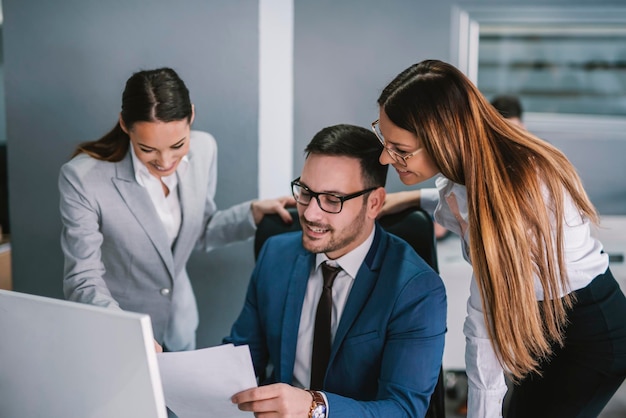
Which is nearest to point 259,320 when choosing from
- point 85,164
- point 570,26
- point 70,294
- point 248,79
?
point 70,294

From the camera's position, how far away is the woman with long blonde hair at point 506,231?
4.25 ft

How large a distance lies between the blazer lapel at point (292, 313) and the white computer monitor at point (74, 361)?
677 mm

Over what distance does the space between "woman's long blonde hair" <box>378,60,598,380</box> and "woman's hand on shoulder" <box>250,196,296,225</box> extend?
1.71 feet

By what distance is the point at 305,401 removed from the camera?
1264mm

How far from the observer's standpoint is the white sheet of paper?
112 cm

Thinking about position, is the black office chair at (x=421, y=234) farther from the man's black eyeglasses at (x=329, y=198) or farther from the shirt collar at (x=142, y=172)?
the shirt collar at (x=142, y=172)

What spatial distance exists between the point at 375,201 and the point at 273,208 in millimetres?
319

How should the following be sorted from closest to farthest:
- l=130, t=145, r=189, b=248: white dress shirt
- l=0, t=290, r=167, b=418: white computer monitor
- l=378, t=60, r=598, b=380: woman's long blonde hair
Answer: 1. l=0, t=290, r=167, b=418: white computer monitor
2. l=378, t=60, r=598, b=380: woman's long blonde hair
3. l=130, t=145, r=189, b=248: white dress shirt

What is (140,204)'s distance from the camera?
72.0 inches

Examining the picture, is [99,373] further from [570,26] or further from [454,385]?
[570,26]

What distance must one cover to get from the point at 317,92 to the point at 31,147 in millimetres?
1665

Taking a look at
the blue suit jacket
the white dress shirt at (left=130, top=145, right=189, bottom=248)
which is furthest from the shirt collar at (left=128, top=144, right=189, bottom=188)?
the blue suit jacket

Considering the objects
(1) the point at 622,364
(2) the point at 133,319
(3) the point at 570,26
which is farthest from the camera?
(3) the point at 570,26

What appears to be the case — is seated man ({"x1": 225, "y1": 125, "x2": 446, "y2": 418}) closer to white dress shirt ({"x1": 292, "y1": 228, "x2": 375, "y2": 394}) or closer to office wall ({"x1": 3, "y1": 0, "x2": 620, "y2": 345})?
white dress shirt ({"x1": 292, "y1": 228, "x2": 375, "y2": 394})
